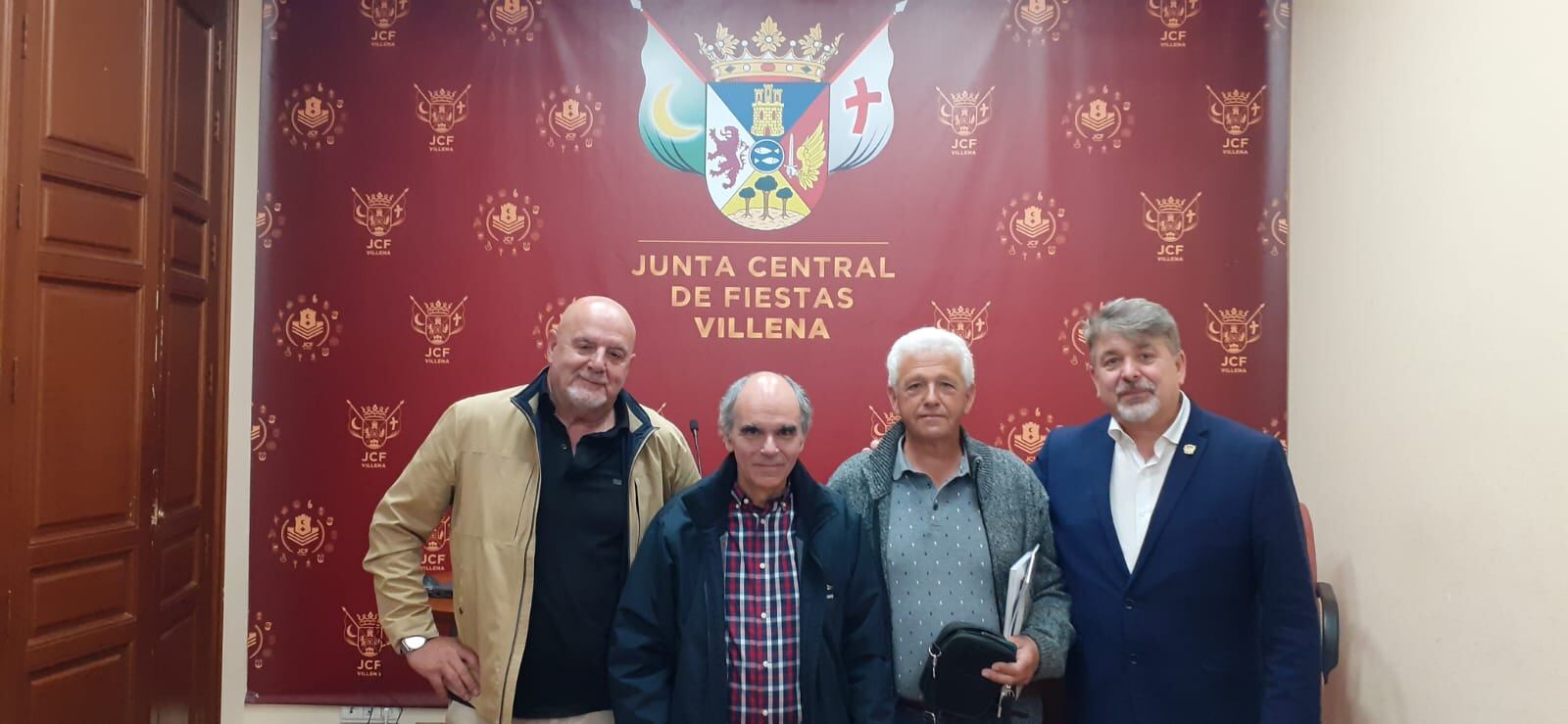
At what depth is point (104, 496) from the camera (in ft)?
8.71

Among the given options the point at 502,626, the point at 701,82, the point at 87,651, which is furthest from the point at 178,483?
the point at 701,82

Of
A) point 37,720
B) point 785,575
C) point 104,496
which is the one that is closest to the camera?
point 785,575

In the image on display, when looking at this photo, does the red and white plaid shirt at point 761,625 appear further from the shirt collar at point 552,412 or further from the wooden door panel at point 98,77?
the wooden door panel at point 98,77

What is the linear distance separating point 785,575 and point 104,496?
85.2 inches

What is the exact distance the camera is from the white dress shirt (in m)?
1.97

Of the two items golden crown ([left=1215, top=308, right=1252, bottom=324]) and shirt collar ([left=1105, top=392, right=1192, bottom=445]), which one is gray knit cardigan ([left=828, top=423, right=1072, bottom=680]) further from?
golden crown ([left=1215, top=308, right=1252, bottom=324])

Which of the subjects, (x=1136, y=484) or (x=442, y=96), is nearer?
(x=1136, y=484)

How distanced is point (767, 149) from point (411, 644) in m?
2.08

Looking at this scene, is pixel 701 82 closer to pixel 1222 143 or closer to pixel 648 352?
pixel 648 352

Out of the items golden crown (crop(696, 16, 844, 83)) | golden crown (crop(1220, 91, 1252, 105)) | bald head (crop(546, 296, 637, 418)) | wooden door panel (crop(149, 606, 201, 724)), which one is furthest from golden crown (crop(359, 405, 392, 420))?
golden crown (crop(1220, 91, 1252, 105))

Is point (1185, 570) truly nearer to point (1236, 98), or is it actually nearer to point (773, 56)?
point (1236, 98)

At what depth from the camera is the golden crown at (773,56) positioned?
333 centimetres

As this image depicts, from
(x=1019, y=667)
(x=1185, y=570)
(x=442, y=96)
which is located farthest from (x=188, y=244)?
(x=1185, y=570)

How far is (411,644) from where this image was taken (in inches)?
81.6
